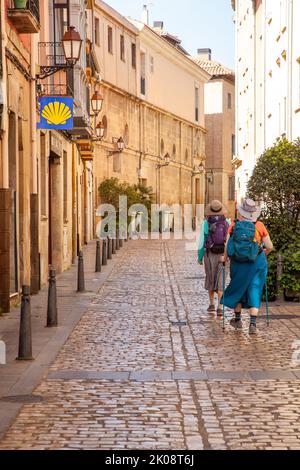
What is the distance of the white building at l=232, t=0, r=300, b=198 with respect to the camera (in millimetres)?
24469

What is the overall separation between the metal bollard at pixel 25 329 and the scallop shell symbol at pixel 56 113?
8.60 meters

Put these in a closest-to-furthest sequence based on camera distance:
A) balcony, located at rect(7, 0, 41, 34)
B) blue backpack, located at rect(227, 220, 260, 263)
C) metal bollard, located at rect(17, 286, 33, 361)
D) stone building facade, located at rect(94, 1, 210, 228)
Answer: metal bollard, located at rect(17, 286, 33, 361), blue backpack, located at rect(227, 220, 260, 263), balcony, located at rect(7, 0, 41, 34), stone building facade, located at rect(94, 1, 210, 228)

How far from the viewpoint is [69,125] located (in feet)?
57.1

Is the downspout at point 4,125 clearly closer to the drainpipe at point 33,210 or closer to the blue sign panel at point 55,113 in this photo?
the drainpipe at point 33,210

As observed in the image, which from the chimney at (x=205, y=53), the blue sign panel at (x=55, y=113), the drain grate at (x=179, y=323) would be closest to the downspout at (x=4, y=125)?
the drain grate at (x=179, y=323)

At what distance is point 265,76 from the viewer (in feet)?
105

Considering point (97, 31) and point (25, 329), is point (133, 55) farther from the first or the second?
point (25, 329)

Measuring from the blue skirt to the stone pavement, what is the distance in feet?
1.31

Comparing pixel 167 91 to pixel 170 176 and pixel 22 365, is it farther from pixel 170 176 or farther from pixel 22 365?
pixel 22 365

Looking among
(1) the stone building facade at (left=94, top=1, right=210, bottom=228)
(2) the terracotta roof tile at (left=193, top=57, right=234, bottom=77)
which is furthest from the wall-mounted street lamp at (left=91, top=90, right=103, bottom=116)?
(2) the terracotta roof tile at (left=193, top=57, right=234, bottom=77)

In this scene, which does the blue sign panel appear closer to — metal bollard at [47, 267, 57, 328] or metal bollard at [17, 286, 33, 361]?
metal bollard at [47, 267, 57, 328]

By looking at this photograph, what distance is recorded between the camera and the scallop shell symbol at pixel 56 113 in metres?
17.4

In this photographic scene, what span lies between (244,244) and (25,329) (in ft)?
11.3

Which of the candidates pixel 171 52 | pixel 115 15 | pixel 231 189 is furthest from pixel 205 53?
pixel 115 15
